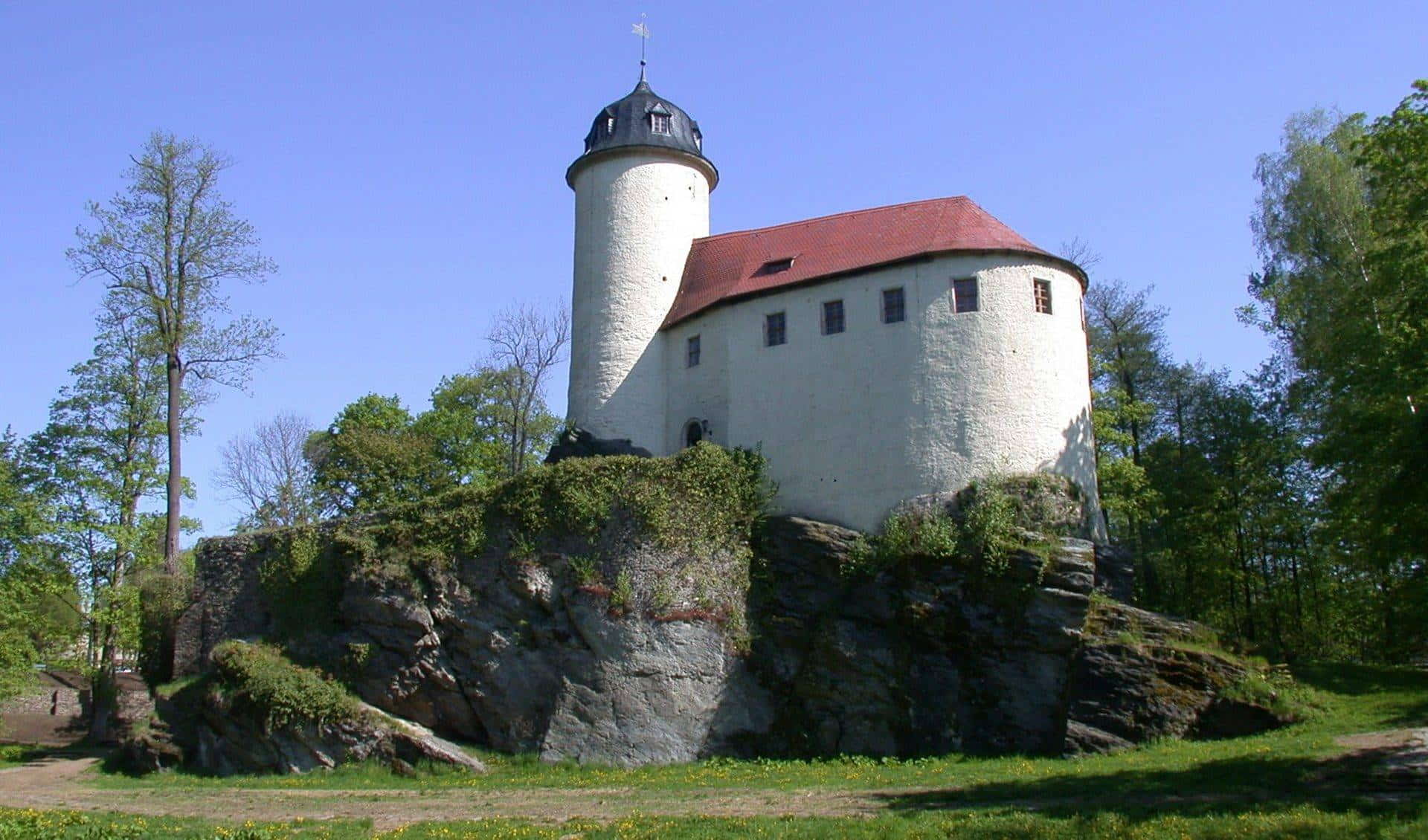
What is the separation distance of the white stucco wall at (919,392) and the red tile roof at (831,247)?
14.5 inches

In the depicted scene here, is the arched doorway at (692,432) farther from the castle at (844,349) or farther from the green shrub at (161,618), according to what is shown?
the green shrub at (161,618)

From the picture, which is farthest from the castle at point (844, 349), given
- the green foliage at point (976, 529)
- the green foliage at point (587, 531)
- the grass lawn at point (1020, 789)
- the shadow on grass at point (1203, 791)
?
the shadow on grass at point (1203, 791)

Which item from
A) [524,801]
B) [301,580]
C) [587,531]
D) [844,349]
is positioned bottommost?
[524,801]

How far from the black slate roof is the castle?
60 cm

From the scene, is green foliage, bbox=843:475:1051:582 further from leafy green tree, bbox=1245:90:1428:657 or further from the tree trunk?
the tree trunk

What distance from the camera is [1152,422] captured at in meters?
37.8

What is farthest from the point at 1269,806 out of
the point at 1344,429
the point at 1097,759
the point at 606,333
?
the point at 606,333

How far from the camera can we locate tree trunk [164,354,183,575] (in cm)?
3020

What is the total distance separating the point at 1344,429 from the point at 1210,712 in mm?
5685

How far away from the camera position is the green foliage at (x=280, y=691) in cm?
2455

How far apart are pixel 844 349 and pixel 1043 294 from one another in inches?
180

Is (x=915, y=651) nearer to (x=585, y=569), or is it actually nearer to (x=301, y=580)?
(x=585, y=569)

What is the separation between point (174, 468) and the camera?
1217 inches

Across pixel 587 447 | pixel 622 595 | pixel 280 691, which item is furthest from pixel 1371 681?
pixel 280 691
